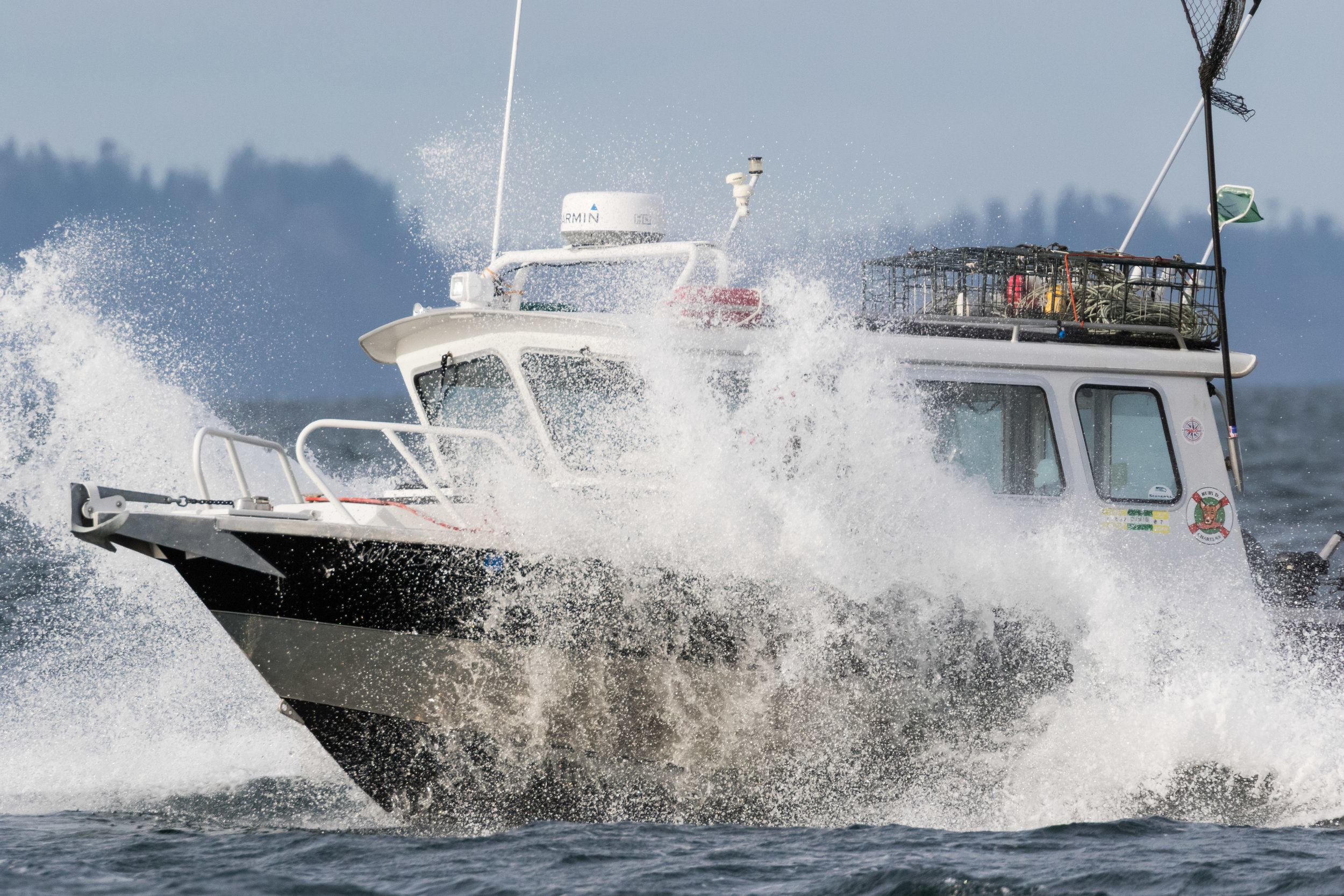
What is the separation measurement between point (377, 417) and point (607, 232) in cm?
5946

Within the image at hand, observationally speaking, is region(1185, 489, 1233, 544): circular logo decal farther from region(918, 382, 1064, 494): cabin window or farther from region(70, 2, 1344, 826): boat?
region(918, 382, 1064, 494): cabin window

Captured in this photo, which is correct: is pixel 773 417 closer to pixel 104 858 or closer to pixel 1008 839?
pixel 1008 839

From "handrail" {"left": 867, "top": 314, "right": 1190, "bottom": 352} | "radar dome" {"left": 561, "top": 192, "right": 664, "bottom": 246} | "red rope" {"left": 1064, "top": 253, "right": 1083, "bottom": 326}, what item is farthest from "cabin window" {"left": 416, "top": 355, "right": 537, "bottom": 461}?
"red rope" {"left": 1064, "top": 253, "right": 1083, "bottom": 326}

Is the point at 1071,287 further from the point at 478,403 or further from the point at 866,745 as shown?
the point at 478,403

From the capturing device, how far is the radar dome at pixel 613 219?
6.97 meters

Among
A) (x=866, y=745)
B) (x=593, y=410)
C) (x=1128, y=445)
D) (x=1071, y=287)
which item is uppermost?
(x=1071, y=287)

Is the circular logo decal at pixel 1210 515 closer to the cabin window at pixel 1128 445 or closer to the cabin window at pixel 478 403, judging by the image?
the cabin window at pixel 1128 445

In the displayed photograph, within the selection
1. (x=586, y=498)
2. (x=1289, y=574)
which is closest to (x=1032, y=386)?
(x=586, y=498)

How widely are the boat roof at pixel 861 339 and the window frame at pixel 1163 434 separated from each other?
0.27 ft

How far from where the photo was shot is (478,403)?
642 cm

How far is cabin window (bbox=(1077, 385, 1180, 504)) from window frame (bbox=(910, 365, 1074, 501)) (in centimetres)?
16

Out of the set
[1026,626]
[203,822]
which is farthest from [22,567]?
[1026,626]

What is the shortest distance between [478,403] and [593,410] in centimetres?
67

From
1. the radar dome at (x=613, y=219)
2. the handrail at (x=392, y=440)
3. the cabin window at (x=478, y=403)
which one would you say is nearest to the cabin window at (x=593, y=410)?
the cabin window at (x=478, y=403)
